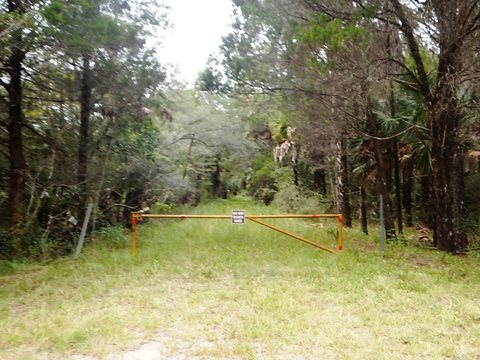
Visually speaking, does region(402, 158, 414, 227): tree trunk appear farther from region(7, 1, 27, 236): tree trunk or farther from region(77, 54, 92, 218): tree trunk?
region(7, 1, 27, 236): tree trunk

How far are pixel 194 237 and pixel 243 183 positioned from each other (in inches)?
794

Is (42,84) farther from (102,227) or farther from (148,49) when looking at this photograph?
(102,227)

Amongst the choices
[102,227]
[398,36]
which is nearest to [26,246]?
[102,227]

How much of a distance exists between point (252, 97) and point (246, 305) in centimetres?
797

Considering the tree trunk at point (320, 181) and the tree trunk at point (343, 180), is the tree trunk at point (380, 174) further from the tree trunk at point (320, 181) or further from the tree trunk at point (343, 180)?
the tree trunk at point (320, 181)

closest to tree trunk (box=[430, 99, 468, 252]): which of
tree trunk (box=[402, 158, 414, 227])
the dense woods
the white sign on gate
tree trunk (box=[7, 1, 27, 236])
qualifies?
the dense woods

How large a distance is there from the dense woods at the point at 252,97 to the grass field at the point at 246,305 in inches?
69.1

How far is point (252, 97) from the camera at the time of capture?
11.9 metres

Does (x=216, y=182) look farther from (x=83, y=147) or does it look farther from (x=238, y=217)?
(x=238, y=217)

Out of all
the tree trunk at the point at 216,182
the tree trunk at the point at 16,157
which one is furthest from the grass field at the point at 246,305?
the tree trunk at the point at 216,182

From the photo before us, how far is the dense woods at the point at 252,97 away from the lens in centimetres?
707

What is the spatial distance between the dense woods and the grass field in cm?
176

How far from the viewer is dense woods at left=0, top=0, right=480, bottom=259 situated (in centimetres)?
707

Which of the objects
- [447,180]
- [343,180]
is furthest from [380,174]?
[343,180]
